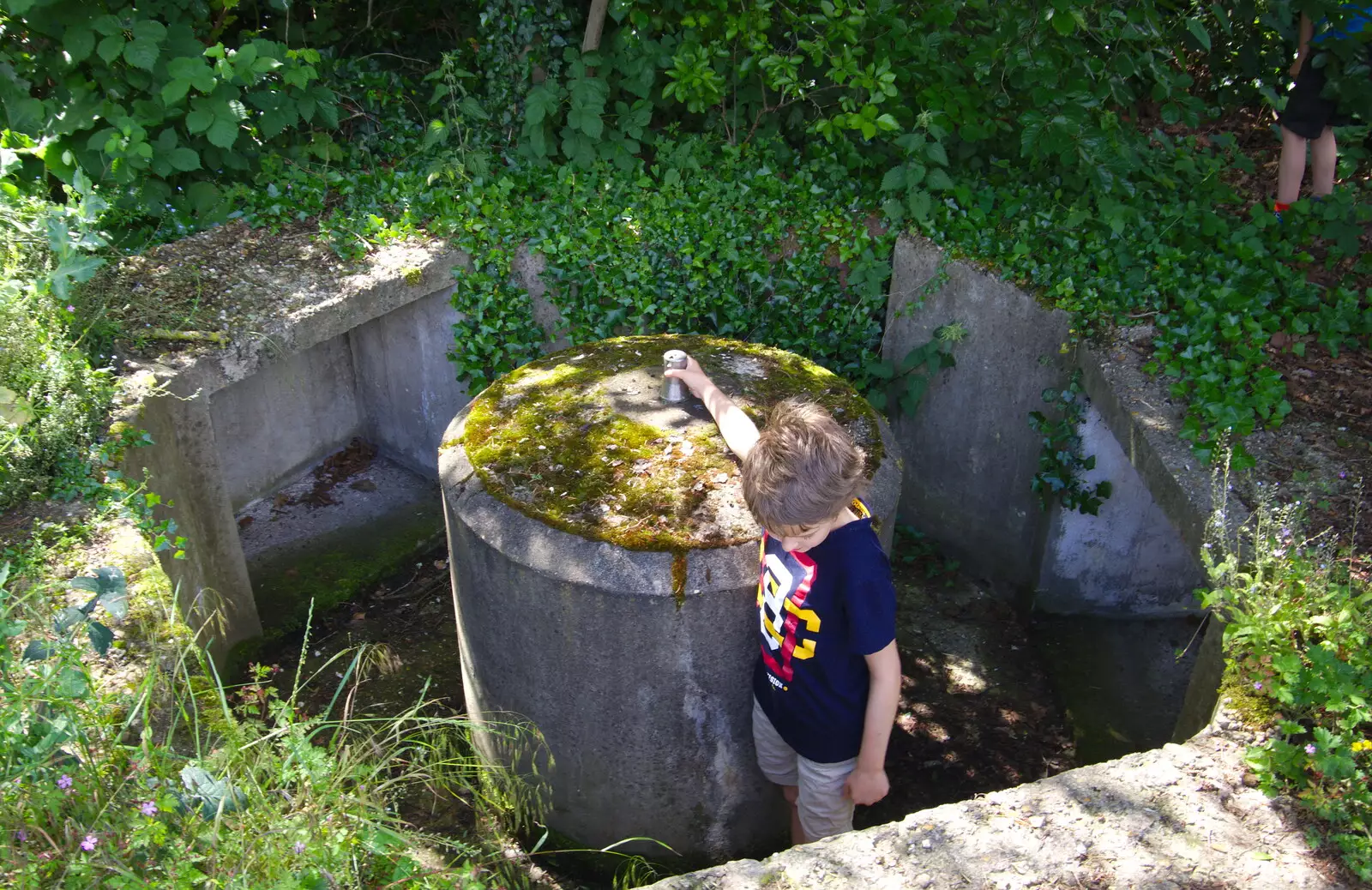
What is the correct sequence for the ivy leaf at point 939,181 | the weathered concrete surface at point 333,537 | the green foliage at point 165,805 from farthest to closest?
the weathered concrete surface at point 333,537
the ivy leaf at point 939,181
the green foliage at point 165,805

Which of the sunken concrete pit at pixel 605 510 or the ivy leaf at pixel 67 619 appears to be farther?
the sunken concrete pit at pixel 605 510

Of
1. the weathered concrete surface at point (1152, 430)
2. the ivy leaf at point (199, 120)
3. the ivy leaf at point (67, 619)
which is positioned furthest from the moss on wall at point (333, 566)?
the weathered concrete surface at point (1152, 430)

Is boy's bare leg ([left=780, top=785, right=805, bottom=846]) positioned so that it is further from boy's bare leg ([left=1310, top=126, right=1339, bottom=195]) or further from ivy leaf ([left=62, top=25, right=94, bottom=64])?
ivy leaf ([left=62, top=25, right=94, bottom=64])

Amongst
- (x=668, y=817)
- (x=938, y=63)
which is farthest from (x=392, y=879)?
(x=938, y=63)

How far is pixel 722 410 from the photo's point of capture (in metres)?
3.32

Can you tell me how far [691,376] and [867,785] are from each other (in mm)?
1382

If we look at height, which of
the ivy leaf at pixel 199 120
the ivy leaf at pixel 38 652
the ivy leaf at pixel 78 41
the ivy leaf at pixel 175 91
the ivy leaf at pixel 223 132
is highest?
the ivy leaf at pixel 78 41

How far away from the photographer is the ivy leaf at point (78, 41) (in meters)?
4.36

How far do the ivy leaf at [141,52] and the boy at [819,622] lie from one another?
3.13m

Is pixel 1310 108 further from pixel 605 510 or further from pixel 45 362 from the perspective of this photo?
pixel 45 362

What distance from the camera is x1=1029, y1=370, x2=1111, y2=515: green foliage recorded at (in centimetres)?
434

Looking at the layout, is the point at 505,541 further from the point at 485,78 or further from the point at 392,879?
the point at 485,78

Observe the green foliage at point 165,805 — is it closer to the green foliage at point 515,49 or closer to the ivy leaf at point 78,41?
the ivy leaf at point 78,41

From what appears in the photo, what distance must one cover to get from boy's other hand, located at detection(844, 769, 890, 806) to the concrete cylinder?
0.46 m
